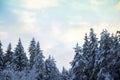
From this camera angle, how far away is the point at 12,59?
66.8 m

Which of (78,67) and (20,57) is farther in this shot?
(20,57)

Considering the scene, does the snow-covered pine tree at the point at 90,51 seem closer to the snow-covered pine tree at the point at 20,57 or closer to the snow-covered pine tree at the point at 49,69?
the snow-covered pine tree at the point at 49,69

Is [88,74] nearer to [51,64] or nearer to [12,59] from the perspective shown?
[51,64]

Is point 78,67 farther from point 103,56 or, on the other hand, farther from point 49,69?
point 49,69

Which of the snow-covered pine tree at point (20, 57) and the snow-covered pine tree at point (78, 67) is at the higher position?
the snow-covered pine tree at point (20, 57)

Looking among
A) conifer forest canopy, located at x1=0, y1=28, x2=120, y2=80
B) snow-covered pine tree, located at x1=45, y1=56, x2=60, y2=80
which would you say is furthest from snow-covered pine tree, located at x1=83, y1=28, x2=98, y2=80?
snow-covered pine tree, located at x1=45, y1=56, x2=60, y2=80

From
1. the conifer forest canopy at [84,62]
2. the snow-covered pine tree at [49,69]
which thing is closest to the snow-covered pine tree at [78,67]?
the conifer forest canopy at [84,62]

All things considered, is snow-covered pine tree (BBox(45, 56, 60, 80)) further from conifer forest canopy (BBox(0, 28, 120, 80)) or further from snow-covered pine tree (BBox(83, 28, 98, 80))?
snow-covered pine tree (BBox(83, 28, 98, 80))

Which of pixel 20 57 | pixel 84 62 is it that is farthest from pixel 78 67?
pixel 20 57

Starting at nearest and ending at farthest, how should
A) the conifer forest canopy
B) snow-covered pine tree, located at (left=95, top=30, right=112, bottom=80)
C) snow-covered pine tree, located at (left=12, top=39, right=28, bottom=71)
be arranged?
1. the conifer forest canopy
2. snow-covered pine tree, located at (left=95, top=30, right=112, bottom=80)
3. snow-covered pine tree, located at (left=12, top=39, right=28, bottom=71)

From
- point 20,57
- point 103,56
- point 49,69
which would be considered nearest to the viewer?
point 103,56

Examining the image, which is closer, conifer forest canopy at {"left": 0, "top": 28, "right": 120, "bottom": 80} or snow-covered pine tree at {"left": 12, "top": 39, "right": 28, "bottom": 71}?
conifer forest canopy at {"left": 0, "top": 28, "right": 120, "bottom": 80}

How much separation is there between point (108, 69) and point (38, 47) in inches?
1247

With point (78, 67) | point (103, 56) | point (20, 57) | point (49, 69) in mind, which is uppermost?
point (20, 57)
